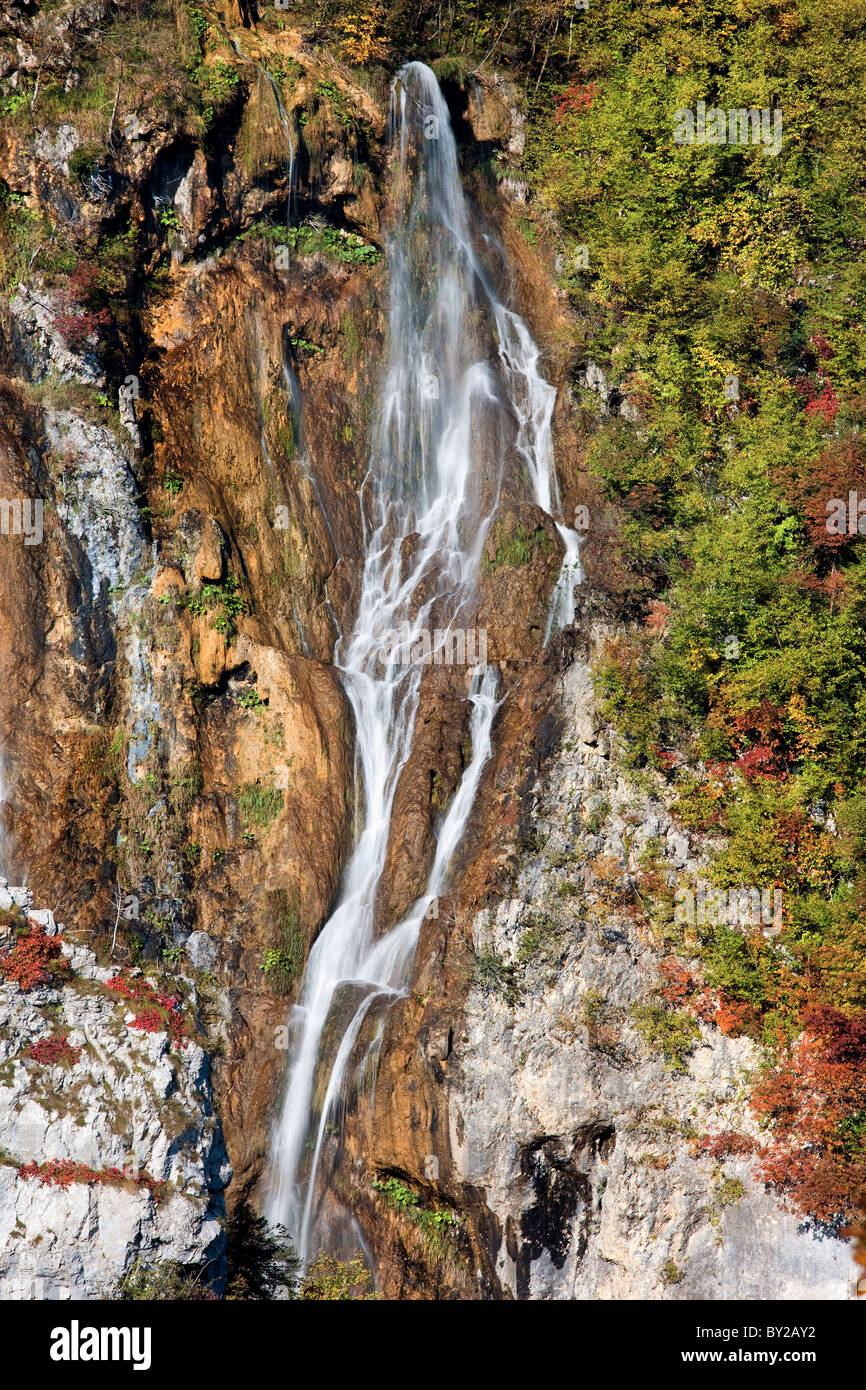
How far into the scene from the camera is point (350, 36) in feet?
92.8

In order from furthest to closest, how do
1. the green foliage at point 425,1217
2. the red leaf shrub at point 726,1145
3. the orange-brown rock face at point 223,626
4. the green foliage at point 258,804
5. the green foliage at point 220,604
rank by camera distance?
the green foliage at point 220,604 < the green foliage at point 258,804 < the orange-brown rock face at point 223,626 < the green foliage at point 425,1217 < the red leaf shrub at point 726,1145

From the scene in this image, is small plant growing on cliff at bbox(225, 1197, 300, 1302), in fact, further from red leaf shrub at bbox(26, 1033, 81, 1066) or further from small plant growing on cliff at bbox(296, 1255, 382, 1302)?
red leaf shrub at bbox(26, 1033, 81, 1066)

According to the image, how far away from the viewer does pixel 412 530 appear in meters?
26.1

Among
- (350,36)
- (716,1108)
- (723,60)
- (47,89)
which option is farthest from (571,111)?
(716,1108)

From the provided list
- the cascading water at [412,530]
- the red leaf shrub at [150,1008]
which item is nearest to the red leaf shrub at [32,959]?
the red leaf shrub at [150,1008]

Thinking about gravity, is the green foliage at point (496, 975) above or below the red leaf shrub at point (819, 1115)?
above

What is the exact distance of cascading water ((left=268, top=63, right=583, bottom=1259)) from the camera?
72.6 ft

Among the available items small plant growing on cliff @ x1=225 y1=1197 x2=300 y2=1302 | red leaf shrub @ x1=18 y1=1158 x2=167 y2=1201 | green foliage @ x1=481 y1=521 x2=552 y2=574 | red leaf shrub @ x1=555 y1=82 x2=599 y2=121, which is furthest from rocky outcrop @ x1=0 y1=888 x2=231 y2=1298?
red leaf shrub @ x1=555 y1=82 x2=599 y2=121

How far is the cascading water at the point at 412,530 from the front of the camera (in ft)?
72.6

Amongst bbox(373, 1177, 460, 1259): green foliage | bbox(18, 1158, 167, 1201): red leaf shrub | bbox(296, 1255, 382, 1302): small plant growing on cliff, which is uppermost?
bbox(18, 1158, 167, 1201): red leaf shrub

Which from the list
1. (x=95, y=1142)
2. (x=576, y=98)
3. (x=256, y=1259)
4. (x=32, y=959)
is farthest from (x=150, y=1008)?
(x=576, y=98)

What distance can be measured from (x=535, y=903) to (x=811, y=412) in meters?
11.3

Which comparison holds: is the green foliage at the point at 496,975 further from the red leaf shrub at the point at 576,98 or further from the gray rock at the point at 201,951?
the red leaf shrub at the point at 576,98

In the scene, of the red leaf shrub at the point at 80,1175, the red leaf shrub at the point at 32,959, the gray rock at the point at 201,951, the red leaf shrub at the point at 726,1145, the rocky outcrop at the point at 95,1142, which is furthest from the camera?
the gray rock at the point at 201,951
